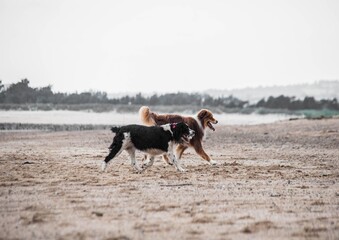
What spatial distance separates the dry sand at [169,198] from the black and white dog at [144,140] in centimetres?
40

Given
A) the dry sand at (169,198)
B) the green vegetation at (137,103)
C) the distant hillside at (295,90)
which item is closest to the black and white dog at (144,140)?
the dry sand at (169,198)

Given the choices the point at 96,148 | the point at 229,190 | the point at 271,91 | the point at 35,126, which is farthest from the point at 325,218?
the point at 271,91

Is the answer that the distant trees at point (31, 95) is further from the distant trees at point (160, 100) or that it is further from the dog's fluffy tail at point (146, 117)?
the dog's fluffy tail at point (146, 117)

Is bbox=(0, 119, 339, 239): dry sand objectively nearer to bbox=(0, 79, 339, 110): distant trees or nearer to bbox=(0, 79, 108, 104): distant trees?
bbox=(0, 79, 108, 104): distant trees

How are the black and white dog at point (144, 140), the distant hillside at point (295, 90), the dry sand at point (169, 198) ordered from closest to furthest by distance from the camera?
the dry sand at point (169, 198) → the black and white dog at point (144, 140) → the distant hillside at point (295, 90)

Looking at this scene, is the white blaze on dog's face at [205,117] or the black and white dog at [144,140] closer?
the black and white dog at [144,140]

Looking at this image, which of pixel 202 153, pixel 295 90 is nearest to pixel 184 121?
pixel 202 153

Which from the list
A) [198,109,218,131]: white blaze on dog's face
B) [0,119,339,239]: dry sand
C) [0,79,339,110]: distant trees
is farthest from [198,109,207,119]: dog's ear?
[0,79,339,110]: distant trees

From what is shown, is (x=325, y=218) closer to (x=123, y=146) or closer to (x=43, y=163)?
(x=123, y=146)

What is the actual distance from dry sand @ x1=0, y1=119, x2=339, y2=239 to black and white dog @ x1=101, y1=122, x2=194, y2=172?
40 centimetres

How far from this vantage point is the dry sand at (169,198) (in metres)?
5.40

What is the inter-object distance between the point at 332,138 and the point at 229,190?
42.2ft

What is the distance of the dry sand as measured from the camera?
5.40 m

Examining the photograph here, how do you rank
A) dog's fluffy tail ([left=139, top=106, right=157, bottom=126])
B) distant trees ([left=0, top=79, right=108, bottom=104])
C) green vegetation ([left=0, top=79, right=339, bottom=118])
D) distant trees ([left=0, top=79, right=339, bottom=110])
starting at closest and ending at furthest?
dog's fluffy tail ([left=139, top=106, right=157, bottom=126]), distant trees ([left=0, top=79, right=108, bottom=104]), green vegetation ([left=0, top=79, right=339, bottom=118]), distant trees ([left=0, top=79, right=339, bottom=110])
